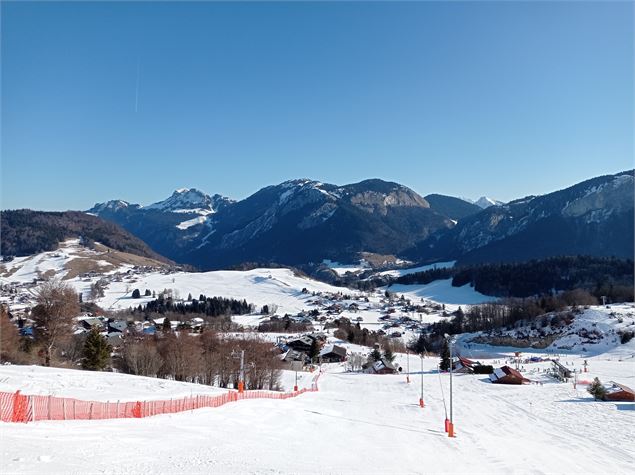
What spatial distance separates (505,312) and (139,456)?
150 meters

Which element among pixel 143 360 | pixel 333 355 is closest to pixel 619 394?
pixel 143 360

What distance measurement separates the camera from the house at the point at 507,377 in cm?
6384

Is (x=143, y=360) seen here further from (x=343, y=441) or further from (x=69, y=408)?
(x=343, y=441)

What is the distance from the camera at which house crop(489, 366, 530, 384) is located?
2514 inches

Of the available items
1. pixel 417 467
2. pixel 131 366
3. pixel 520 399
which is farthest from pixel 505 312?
pixel 417 467

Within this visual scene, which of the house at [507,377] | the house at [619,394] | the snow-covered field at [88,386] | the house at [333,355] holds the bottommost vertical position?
the house at [333,355]

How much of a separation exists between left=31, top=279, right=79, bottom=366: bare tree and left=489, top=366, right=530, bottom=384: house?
2099 inches

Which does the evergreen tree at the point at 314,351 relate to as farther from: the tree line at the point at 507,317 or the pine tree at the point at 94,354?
the pine tree at the point at 94,354

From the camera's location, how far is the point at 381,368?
270 feet

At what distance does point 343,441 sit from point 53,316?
129 ft

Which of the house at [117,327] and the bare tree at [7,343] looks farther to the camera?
the house at [117,327]

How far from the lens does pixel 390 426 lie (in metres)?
28.7

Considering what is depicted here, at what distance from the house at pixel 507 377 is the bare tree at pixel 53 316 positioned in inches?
2099

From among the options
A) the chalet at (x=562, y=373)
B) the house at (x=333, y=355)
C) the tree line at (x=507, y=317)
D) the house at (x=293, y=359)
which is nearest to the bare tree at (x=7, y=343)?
the house at (x=293, y=359)
